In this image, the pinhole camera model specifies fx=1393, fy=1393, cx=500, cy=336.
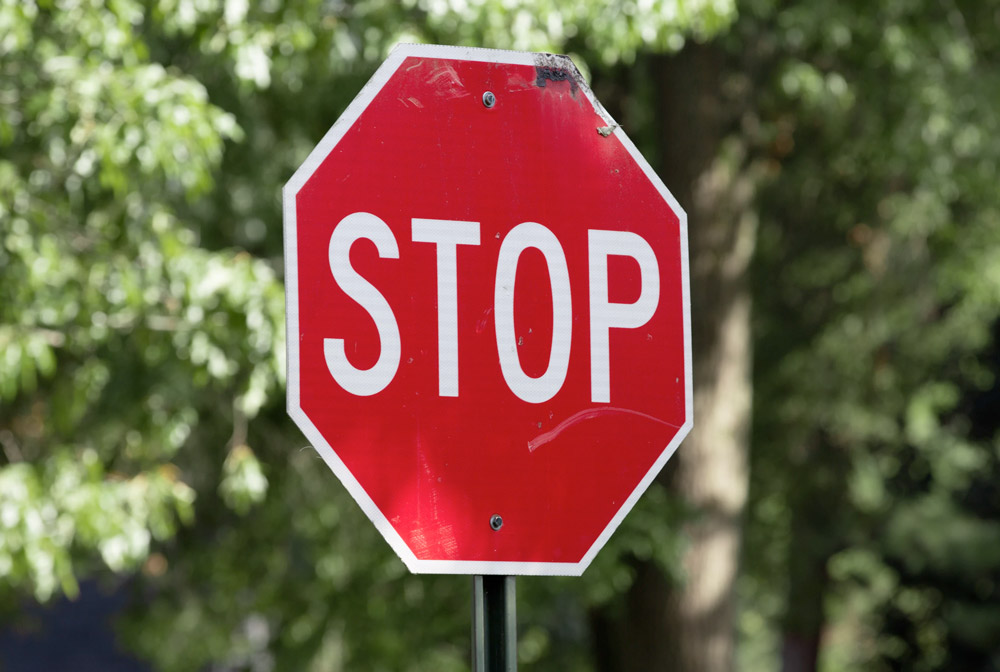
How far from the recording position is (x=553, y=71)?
85.9 inches

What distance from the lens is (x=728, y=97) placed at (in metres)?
9.01

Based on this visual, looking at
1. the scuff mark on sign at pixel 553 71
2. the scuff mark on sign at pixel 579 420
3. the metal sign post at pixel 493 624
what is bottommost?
the metal sign post at pixel 493 624

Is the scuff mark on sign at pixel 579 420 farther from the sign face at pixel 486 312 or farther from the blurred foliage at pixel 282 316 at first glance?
the blurred foliage at pixel 282 316

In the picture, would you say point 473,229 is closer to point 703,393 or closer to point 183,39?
point 183,39

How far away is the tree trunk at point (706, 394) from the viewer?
330 inches

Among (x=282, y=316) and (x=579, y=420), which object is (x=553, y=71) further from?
(x=282, y=316)

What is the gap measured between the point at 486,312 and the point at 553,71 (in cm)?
42

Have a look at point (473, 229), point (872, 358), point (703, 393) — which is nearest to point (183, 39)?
point (703, 393)

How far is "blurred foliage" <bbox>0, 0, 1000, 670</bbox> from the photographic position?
5.21m

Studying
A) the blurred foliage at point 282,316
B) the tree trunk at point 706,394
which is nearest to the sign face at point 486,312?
the blurred foliage at point 282,316

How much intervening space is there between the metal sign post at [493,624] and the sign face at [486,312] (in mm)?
39

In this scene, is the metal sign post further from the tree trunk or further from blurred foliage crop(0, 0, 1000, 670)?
the tree trunk

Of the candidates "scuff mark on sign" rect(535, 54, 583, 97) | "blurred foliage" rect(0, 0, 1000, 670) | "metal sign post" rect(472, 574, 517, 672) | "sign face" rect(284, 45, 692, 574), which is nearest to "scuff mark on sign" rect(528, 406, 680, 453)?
"sign face" rect(284, 45, 692, 574)

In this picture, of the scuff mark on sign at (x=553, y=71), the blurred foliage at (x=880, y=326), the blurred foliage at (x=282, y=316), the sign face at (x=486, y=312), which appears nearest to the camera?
the sign face at (x=486, y=312)
